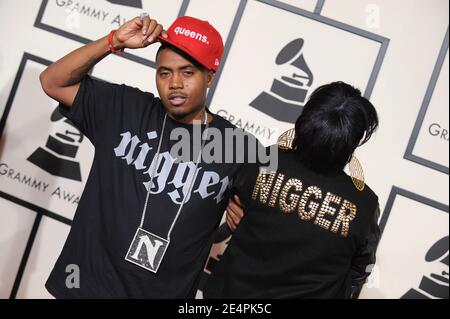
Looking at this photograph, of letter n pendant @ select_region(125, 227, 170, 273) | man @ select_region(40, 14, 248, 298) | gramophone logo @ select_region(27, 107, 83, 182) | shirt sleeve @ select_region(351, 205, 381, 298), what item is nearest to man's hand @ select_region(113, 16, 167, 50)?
man @ select_region(40, 14, 248, 298)

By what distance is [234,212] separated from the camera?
4.45ft

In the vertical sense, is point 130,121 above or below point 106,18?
below

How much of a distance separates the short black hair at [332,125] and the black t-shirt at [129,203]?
0.85ft

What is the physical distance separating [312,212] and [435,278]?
1.14m

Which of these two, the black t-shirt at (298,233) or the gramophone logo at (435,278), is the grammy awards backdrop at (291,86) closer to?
the gramophone logo at (435,278)

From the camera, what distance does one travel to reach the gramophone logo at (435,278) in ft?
6.65

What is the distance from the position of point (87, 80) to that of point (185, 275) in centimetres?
59

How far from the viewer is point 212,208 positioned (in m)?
1.34

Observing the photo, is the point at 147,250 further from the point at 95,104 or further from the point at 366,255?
the point at 366,255

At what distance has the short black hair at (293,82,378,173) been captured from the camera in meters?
1.15

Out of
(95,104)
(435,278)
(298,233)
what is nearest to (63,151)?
(95,104)

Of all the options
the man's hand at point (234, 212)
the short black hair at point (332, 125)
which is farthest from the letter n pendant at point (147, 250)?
the short black hair at point (332, 125)
